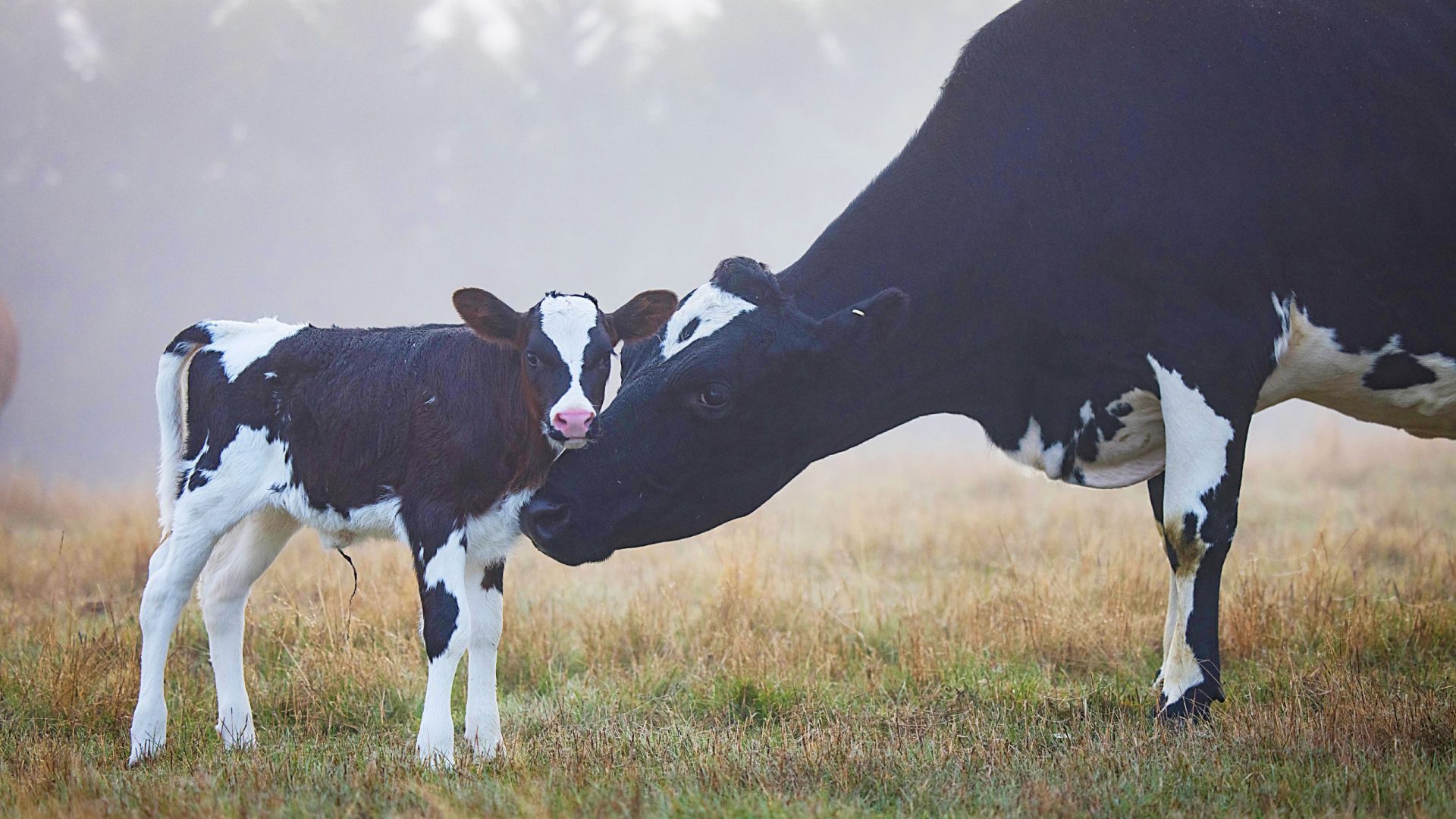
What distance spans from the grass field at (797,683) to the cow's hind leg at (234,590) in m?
Result: 0.18

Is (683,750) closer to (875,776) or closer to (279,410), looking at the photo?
(875,776)

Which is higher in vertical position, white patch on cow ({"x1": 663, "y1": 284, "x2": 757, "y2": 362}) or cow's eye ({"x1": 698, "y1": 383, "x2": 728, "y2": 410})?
white patch on cow ({"x1": 663, "y1": 284, "x2": 757, "y2": 362})

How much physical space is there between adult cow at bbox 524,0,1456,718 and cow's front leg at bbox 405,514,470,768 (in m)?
0.45

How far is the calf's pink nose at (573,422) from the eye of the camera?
427 centimetres

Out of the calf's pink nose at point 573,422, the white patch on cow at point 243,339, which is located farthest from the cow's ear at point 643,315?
the white patch on cow at point 243,339

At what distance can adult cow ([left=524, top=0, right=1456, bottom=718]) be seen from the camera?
14.6 ft

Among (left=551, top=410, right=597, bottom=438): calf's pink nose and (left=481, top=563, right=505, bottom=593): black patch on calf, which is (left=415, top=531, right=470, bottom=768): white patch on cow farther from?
(left=551, top=410, right=597, bottom=438): calf's pink nose

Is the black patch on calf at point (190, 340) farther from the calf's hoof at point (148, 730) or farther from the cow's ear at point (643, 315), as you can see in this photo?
the cow's ear at point (643, 315)

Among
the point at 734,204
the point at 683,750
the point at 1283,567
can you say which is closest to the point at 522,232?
the point at 734,204

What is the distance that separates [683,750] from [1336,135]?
11.3 ft

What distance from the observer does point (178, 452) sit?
5293 millimetres

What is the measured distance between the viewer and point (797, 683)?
18.0 feet

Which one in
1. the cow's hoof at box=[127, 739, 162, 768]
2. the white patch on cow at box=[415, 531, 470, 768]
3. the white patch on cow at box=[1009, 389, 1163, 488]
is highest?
the white patch on cow at box=[1009, 389, 1163, 488]

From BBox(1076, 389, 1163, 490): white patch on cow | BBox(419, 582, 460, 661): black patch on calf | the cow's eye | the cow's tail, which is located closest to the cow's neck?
the cow's eye
